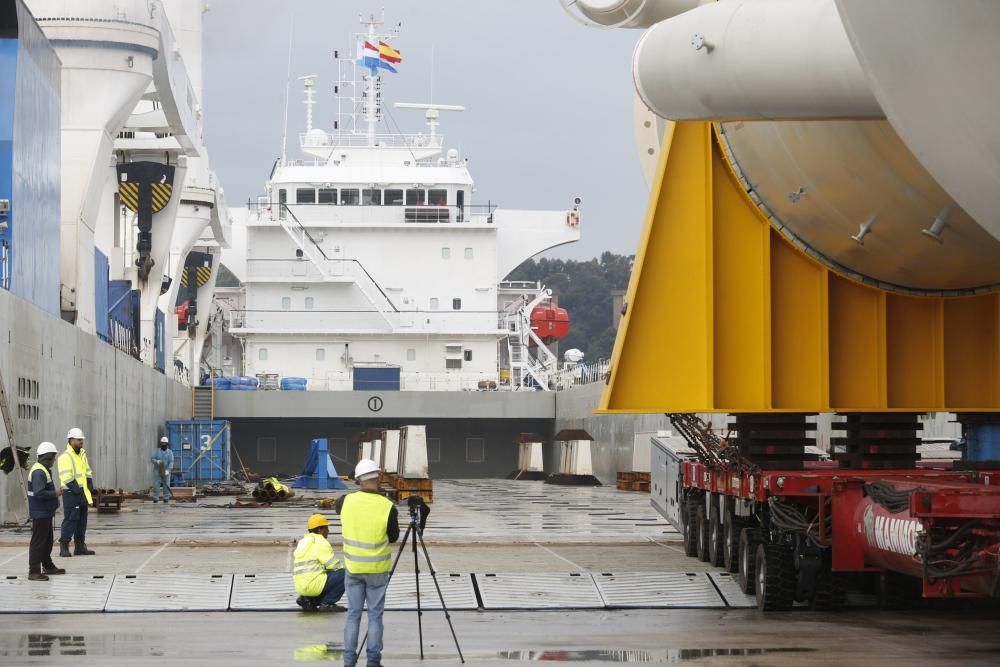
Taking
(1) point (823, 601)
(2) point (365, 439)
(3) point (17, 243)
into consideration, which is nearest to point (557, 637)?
(1) point (823, 601)

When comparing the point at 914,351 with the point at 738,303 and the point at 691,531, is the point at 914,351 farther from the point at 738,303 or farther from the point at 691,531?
the point at 691,531

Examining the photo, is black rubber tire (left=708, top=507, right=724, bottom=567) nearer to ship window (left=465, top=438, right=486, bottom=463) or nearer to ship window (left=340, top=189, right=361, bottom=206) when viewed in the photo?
ship window (left=340, top=189, right=361, bottom=206)

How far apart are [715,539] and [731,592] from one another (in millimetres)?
1978

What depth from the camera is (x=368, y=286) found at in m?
54.2

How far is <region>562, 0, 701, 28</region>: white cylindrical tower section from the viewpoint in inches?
558

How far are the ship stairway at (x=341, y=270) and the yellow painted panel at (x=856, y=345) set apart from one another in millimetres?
40202

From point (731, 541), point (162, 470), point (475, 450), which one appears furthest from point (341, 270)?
point (731, 541)

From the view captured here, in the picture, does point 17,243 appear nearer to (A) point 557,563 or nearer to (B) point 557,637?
(A) point 557,563

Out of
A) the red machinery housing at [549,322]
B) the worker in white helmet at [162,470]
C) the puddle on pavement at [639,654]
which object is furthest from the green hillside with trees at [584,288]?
the puddle on pavement at [639,654]

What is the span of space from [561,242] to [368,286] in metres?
7.65

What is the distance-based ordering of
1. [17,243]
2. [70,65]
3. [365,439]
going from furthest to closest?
[365,439] → [70,65] → [17,243]

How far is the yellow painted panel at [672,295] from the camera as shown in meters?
13.9

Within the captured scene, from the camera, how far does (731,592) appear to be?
1468 centimetres

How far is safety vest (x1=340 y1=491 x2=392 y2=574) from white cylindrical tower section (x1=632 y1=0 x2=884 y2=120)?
3.28 m
